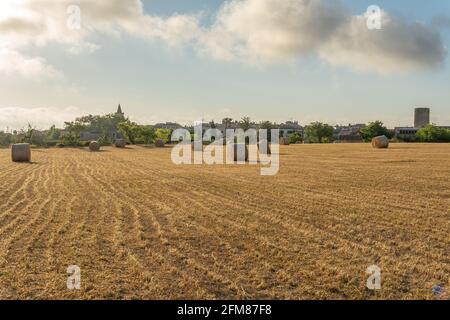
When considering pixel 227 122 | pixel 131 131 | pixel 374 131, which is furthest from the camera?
pixel 227 122

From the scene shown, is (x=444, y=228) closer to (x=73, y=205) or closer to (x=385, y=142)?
(x=73, y=205)

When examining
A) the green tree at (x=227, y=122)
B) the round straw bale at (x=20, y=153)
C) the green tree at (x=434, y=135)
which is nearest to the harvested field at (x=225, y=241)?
the round straw bale at (x=20, y=153)

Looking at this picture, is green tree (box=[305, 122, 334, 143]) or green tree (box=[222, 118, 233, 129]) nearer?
green tree (box=[305, 122, 334, 143])

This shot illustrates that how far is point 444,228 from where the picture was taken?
33.8 feet

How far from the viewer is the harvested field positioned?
6758 mm

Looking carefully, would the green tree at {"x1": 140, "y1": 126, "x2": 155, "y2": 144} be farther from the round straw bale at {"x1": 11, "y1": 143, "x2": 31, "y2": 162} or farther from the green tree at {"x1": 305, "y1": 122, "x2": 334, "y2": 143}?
the round straw bale at {"x1": 11, "y1": 143, "x2": 31, "y2": 162}

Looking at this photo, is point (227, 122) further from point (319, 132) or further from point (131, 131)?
point (131, 131)

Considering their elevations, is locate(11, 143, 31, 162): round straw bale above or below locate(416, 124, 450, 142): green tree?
below

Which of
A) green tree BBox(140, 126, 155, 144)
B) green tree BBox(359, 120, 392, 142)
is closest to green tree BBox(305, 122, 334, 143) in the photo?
green tree BBox(359, 120, 392, 142)

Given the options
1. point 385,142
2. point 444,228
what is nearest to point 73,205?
point 444,228

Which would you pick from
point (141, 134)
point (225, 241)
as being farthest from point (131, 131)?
point (225, 241)

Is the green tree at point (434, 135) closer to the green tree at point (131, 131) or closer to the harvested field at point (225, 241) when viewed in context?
the green tree at point (131, 131)

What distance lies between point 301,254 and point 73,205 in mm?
8375

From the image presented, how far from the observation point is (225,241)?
9367mm
